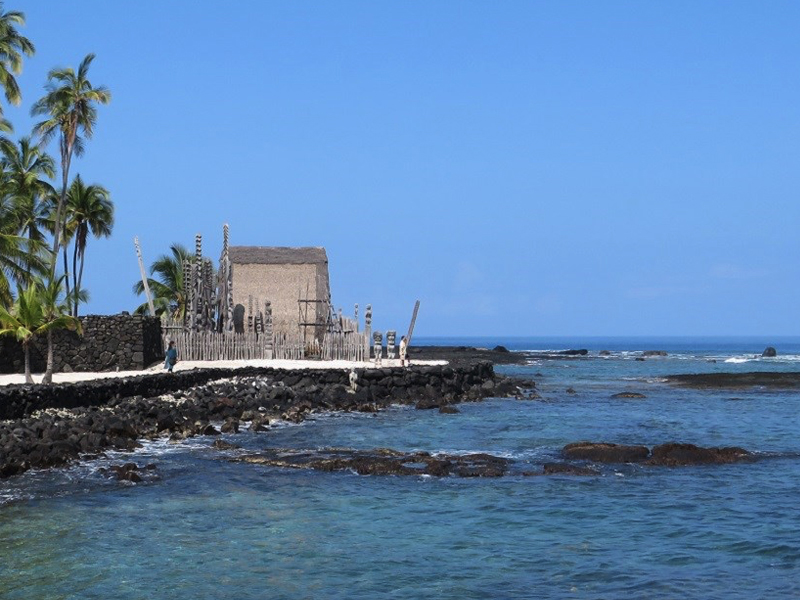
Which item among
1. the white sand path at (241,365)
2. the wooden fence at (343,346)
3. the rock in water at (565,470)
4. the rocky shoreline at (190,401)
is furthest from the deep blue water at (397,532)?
the wooden fence at (343,346)

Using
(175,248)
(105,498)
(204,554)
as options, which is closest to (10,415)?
(105,498)

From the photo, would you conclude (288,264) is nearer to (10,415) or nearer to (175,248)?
(175,248)

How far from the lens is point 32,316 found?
27.8 meters

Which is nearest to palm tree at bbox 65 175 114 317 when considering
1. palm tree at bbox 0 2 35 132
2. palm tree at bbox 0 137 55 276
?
palm tree at bbox 0 137 55 276

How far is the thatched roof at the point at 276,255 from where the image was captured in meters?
44.3

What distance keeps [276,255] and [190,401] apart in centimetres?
1805

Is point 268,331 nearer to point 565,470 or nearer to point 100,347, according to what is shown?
point 100,347

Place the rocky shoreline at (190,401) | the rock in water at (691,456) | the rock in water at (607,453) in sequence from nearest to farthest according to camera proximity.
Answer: the rocky shoreline at (190,401), the rock in water at (691,456), the rock in water at (607,453)

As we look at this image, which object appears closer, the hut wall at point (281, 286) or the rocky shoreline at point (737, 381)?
the hut wall at point (281, 286)

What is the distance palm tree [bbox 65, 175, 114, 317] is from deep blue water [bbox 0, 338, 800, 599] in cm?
3307

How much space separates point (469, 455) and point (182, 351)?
17791 millimetres

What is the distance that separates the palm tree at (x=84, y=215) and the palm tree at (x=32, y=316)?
23035 millimetres

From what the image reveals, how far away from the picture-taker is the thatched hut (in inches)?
1720

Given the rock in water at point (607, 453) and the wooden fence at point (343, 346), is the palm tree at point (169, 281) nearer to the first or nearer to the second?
the wooden fence at point (343, 346)
